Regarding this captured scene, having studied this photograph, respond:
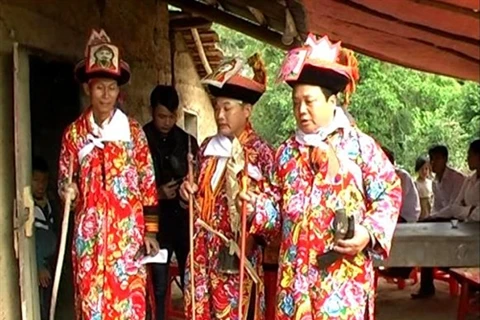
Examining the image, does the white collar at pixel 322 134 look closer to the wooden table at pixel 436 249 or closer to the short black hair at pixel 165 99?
the short black hair at pixel 165 99

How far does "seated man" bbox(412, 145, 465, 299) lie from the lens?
307 inches

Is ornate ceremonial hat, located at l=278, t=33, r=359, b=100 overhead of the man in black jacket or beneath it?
overhead

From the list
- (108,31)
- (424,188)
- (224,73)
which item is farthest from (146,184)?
(424,188)

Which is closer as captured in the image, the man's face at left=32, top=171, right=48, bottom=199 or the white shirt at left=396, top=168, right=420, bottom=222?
the man's face at left=32, top=171, right=48, bottom=199

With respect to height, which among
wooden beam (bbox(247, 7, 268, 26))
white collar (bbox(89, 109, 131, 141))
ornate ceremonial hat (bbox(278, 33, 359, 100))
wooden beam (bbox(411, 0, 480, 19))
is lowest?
white collar (bbox(89, 109, 131, 141))

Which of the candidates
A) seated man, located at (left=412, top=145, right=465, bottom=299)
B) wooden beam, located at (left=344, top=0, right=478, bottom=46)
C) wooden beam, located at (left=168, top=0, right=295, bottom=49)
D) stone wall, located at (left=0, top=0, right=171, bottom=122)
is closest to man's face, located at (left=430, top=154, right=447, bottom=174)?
seated man, located at (left=412, top=145, right=465, bottom=299)

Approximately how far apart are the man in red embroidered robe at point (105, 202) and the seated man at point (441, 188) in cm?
405

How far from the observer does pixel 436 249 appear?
5516 mm

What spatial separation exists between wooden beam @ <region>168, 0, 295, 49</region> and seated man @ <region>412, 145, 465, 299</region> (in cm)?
180

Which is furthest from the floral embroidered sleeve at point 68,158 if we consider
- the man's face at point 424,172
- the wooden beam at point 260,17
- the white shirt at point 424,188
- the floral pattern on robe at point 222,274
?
the man's face at point 424,172

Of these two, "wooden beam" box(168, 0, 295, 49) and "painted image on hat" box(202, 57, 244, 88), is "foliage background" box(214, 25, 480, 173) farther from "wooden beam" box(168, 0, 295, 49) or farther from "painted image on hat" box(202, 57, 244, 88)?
"painted image on hat" box(202, 57, 244, 88)

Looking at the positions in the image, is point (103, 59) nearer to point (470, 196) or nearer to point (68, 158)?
point (68, 158)

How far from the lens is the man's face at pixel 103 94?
14.2 ft

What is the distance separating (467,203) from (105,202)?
3729 millimetres
